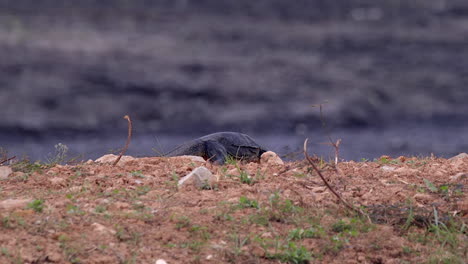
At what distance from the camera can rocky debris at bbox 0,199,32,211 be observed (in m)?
4.28

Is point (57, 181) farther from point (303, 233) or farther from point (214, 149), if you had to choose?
point (214, 149)

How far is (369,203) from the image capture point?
15.4ft

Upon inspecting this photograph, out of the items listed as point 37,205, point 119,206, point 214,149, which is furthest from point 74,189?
point 214,149

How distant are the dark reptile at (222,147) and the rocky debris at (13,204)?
5.04 m

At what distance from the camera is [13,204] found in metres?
4.32

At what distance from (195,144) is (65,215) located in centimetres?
623

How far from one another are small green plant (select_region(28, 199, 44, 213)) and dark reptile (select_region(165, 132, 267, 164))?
16.5 feet

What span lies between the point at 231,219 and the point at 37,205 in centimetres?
144

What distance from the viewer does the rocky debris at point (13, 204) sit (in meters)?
4.28

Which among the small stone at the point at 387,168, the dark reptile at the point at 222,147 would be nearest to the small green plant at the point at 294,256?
the small stone at the point at 387,168

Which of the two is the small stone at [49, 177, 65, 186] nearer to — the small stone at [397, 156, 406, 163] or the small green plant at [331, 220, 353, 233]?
the small green plant at [331, 220, 353, 233]

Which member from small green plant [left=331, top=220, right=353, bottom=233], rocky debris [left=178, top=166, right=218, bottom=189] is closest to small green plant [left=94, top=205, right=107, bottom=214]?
rocky debris [left=178, top=166, right=218, bottom=189]

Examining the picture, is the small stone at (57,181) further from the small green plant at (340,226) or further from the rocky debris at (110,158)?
the small green plant at (340,226)

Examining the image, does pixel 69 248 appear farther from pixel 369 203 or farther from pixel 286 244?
pixel 369 203
